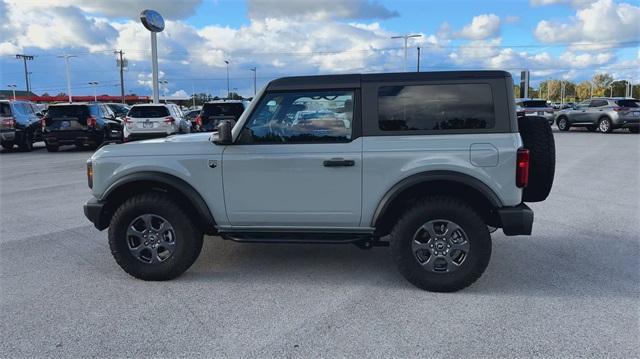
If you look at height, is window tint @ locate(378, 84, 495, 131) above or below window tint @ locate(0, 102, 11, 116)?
below

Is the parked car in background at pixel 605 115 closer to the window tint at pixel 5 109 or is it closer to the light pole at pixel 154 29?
the light pole at pixel 154 29

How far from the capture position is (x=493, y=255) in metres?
5.24

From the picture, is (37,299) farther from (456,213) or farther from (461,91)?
(461,91)

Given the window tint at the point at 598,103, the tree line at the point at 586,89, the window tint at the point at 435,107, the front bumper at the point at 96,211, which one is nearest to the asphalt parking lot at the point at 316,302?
the front bumper at the point at 96,211

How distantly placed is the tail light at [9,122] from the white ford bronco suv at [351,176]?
14.7 meters

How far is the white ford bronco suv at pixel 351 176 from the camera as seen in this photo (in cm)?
411

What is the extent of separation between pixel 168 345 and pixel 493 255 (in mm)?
3417

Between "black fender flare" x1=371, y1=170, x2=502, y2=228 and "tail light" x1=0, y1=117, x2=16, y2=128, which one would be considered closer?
"black fender flare" x1=371, y1=170, x2=502, y2=228

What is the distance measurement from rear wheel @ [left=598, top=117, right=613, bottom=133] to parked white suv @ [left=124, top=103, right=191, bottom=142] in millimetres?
19339

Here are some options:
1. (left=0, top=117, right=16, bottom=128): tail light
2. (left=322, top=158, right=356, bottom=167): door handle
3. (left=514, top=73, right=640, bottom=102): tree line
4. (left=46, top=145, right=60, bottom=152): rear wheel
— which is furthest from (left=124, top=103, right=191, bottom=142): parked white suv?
(left=514, top=73, right=640, bottom=102): tree line

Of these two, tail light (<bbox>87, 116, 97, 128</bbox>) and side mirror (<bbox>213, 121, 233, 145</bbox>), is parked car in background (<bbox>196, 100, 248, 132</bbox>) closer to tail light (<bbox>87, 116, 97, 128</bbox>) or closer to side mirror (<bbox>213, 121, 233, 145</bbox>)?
tail light (<bbox>87, 116, 97, 128</bbox>)

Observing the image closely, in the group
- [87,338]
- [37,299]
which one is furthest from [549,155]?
[37,299]

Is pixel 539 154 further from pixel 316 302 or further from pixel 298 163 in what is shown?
pixel 316 302

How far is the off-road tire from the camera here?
175 inches
